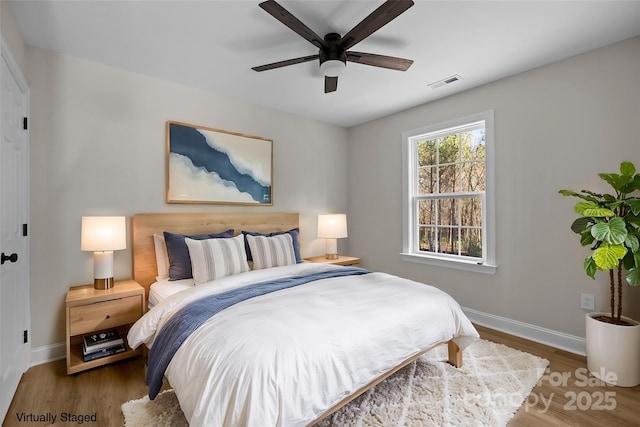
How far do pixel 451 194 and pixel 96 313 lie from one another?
354cm

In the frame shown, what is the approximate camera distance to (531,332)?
9.36 feet

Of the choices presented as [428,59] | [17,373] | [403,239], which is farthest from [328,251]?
[17,373]

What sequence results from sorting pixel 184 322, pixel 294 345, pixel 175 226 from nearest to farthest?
pixel 294 345 < pixel 184 322 < pixel 175 226

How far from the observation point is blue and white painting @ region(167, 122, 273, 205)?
3086mm

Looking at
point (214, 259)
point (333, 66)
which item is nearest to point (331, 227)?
point (214, 259)

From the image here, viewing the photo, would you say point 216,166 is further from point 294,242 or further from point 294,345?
point 294,345

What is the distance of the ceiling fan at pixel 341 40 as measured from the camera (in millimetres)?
1664

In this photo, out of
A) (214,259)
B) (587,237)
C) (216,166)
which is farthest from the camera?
(216,166)

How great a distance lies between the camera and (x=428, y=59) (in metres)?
2.60

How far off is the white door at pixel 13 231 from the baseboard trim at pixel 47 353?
0.06 meters

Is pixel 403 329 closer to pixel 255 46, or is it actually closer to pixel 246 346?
pixel 246 346

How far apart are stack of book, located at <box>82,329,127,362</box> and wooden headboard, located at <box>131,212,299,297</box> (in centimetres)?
45

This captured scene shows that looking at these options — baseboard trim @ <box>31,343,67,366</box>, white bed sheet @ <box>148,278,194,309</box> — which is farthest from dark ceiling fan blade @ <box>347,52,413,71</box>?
baseboard trim @ <box>31,343,67,366</box>

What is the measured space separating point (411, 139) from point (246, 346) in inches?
130
